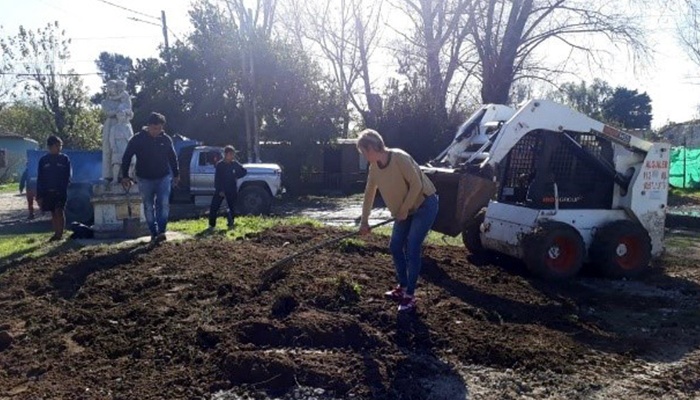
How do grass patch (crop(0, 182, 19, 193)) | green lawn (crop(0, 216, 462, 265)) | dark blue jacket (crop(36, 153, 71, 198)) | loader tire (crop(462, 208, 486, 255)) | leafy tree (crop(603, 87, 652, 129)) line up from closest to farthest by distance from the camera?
loader tire (crop(462, 208, 486, 255)) → green lawn (crop(0, 216, 462, 265)) → dark blue jacket (crop(36, 153, 71, 198)) → grass patch (crop(0, 182, 19, 193)) → leafy tree (crop(603, 87, 652, 129))

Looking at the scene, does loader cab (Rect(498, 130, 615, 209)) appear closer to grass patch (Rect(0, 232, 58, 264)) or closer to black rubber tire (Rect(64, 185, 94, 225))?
grass patch (Rect(0, 232, 58, 264))

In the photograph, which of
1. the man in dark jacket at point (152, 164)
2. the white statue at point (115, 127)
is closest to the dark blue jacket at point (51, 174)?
the white statue at point (115, 127)

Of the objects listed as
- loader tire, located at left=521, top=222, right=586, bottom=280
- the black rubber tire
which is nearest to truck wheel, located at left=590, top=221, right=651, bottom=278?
loader tire, located at left=521, top=222, right=586, bottom=280

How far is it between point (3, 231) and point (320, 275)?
11.7 m

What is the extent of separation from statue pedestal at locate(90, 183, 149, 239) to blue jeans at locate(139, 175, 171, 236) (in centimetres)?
140

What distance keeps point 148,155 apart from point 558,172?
6.10 meters

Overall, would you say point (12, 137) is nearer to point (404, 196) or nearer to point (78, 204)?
point (78, 204)

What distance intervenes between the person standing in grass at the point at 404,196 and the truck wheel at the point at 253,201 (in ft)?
42.4

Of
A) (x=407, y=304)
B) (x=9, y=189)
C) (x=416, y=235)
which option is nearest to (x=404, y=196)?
(x=416, y=235)

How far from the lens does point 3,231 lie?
1619 centimetres

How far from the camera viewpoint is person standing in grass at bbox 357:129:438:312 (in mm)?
6352

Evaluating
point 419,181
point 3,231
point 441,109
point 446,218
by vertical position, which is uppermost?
point 441,109

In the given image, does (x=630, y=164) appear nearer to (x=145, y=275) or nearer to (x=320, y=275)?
(x=320, y=275)

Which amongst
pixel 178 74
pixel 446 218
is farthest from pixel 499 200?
pixel 178 74
